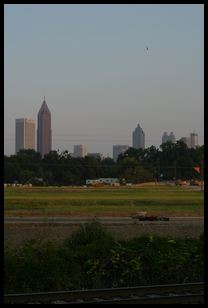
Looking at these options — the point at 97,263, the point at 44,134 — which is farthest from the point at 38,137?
the point at 97,263

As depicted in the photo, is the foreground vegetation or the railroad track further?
the foreground vegetation

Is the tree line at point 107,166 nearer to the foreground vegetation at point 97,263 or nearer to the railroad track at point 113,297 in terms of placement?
the foreground vegetation at point 97,263

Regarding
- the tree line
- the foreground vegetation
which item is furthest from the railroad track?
the tree line

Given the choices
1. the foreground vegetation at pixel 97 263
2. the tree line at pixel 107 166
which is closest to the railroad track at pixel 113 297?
the foreground vegetation at pixel 97 263

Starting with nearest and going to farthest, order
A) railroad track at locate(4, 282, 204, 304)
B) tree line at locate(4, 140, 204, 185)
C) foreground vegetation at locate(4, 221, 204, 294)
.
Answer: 1. railroad track at locate(4, 282, 204, 304)
2. foreground vegetation at locate(4, 221, 204, 294)
3. tree line at locate(4, 140, 204, 185)

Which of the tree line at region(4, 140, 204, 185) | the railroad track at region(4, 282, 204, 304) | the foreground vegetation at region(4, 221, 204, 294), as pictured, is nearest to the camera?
the railroad track at region(4, 282, 204, 304)

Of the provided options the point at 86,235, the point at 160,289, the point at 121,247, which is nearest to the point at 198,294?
the point at 160,289

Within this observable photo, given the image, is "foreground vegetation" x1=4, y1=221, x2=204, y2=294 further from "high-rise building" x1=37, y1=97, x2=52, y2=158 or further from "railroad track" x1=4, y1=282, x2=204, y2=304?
"high-rise building" x1=37, y1=97, x2=52, y2=158
